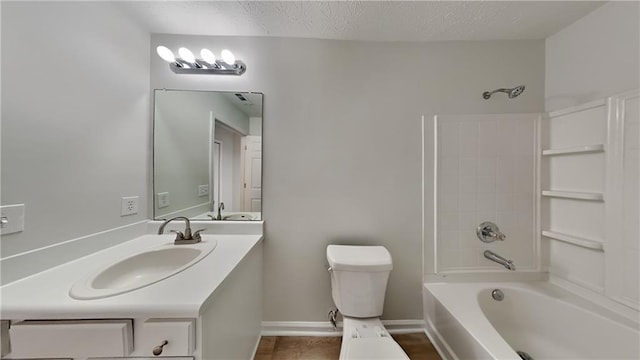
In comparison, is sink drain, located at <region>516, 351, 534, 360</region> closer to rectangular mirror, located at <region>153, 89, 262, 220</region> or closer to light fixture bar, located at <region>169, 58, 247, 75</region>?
rectangular mirror, located at <region>153, 89, 262, 220</region>

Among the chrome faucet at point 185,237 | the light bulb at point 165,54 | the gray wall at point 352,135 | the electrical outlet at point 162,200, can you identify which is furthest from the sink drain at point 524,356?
the light bulb at point 165,54

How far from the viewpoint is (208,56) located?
1383 mm

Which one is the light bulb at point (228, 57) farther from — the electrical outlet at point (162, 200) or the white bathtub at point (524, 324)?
the white bathtub at point (524, 324)

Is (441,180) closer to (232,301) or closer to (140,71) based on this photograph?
(232,301)

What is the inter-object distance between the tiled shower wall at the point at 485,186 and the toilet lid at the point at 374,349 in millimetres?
690

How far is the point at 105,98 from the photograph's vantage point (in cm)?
116

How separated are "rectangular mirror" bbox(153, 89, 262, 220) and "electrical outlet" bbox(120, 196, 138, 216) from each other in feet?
A: 0.38

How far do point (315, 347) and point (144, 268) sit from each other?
1151 mm

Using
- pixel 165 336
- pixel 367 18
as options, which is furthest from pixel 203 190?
pixel 367 18

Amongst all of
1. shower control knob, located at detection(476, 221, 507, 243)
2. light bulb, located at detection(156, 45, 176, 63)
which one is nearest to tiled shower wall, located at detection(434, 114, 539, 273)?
shower control knob, located at detection(476, 221, 507, 243)

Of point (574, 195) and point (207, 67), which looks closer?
point (574, 195)

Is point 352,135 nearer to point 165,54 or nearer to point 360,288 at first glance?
point 360,288

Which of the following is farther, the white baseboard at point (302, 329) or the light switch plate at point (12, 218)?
the white baseboard at point (302, 329)

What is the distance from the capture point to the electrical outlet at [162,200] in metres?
1.47
